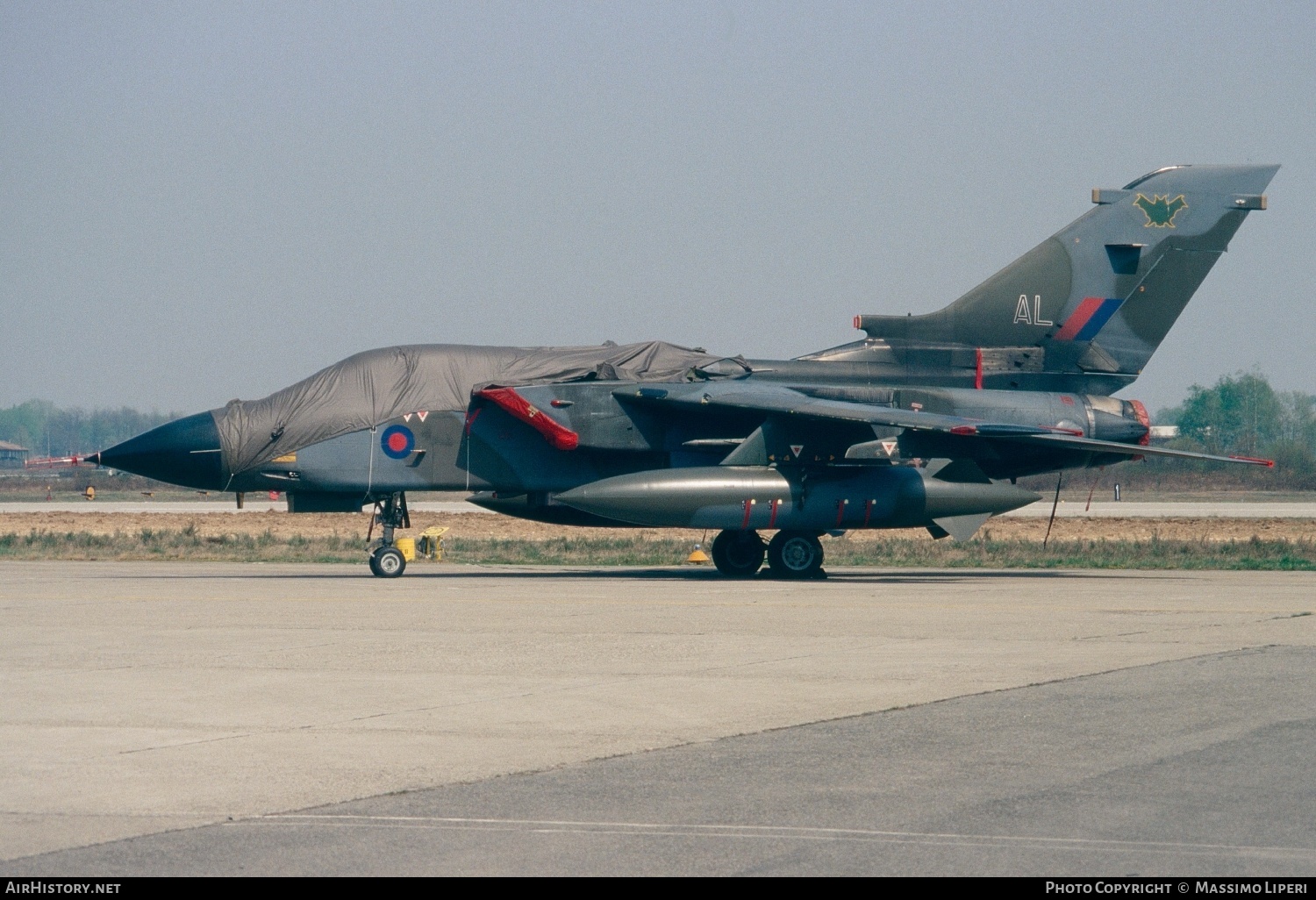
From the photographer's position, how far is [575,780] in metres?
7.08

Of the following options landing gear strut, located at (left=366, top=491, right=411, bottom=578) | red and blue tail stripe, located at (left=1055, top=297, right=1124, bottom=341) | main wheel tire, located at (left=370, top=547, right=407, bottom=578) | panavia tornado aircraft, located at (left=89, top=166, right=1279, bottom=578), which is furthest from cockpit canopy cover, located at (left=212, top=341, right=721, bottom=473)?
red and blue tail stripe, located at (left=1055, top=297, right=1124, bottom=341)

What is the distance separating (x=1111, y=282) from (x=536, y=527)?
22.2m

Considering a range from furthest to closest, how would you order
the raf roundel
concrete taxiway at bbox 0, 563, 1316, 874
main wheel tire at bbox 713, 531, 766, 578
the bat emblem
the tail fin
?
the bat emblem → the tail fin → main wheel tire at bbox 713, 531, 766, 578 → the raf roundel → concrete taxiway at bbox 0, 563, 1316, 874

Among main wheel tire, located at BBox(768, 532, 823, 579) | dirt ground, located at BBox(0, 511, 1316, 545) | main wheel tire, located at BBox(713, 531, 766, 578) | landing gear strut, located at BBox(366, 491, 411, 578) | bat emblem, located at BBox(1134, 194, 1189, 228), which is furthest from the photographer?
dirt ground, located at BBox(0, 511, 1316, 545)

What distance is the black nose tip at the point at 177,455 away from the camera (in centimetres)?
2028

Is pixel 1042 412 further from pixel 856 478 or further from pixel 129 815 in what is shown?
pixel 129 815

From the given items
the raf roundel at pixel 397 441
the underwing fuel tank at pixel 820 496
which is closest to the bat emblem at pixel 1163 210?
the underwing fuel tank at pixel 820 496

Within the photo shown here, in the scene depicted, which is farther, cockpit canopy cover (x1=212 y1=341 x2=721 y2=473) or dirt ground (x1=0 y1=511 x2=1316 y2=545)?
dirt ground (x1=0 y1=511 x2=1316 y2=545)

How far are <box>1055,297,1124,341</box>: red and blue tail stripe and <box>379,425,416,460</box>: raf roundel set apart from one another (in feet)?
32.8

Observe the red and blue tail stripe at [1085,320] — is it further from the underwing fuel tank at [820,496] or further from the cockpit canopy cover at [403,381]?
the cockpit canopy cover at [403,381]

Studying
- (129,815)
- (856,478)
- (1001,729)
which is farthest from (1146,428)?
(129,815)

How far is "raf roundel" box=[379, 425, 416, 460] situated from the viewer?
21094 millimetres

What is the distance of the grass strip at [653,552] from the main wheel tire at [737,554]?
3.84 m

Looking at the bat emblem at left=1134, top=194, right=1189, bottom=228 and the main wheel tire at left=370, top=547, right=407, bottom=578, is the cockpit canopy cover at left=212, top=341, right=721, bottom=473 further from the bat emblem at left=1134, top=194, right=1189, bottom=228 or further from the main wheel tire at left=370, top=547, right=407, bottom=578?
the bat emblem at left=1134, top=194, right=1189, bottom=228
